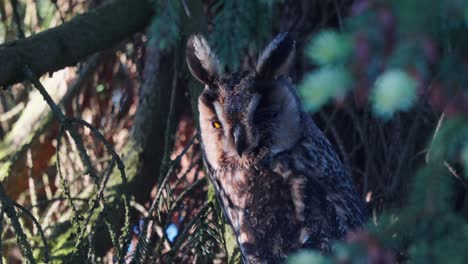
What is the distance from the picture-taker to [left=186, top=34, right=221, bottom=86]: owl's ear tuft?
8.12 feet

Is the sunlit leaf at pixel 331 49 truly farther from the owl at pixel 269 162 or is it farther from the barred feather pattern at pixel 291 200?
the barred feather pattern at pixel 291 200

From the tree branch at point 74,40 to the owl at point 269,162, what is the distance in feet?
0.97

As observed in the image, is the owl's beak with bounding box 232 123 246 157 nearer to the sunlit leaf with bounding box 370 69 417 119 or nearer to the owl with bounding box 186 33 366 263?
the owl with bounding box 186 33 366 263

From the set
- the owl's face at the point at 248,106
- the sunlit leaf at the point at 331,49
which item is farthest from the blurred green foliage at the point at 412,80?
the owl's face at the point at 248,106

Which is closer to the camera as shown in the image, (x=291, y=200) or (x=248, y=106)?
(x=248, y=106)

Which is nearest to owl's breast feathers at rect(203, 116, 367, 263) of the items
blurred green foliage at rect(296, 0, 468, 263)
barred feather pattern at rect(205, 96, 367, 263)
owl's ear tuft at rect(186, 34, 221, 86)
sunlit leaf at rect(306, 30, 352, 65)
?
barred feather pattern at rect(205, 96, 367, 263)

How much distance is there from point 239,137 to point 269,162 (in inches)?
7.7

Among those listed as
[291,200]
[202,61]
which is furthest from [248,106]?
[291,200]

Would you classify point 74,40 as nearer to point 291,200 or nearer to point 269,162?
point 269,162

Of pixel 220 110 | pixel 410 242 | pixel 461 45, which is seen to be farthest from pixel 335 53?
pixel 220 110

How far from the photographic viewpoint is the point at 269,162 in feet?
8.54

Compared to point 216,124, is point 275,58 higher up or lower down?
higher up

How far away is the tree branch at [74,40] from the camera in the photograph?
229cm

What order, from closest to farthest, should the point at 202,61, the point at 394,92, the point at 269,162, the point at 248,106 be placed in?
the point at 394,92, the point at 248,106, the point at 202,61, the point at 269,162
